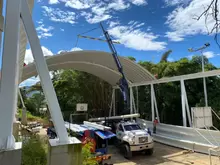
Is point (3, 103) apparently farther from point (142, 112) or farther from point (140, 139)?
A: point (142, 112)

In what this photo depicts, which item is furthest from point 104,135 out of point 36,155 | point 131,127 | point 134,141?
point 36,155

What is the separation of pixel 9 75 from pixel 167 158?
26.0ft

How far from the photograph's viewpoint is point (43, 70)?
2951mm

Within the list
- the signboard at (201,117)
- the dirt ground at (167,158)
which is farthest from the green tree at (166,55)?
the signboard at (201,117)

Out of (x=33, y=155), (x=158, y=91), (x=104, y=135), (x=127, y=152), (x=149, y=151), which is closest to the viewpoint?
(x=33, y=155)

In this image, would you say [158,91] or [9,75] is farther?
[158,91]

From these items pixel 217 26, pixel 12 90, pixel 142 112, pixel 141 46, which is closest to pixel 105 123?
pixel 142 112

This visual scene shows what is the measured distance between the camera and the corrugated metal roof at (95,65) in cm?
1220

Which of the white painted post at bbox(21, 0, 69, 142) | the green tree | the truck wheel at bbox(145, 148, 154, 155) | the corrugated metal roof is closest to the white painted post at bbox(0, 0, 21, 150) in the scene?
the white painted post at bbox(21, 0, 69, 142)

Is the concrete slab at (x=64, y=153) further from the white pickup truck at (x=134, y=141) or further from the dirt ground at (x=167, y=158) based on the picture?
the white pickup truck at (x=134, y=141)

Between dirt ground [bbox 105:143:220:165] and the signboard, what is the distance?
4.59 ft

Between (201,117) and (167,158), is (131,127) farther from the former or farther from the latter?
(201,117)

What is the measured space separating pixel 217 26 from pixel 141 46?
2088 centimetres

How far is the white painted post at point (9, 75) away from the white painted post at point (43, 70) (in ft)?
0.67
